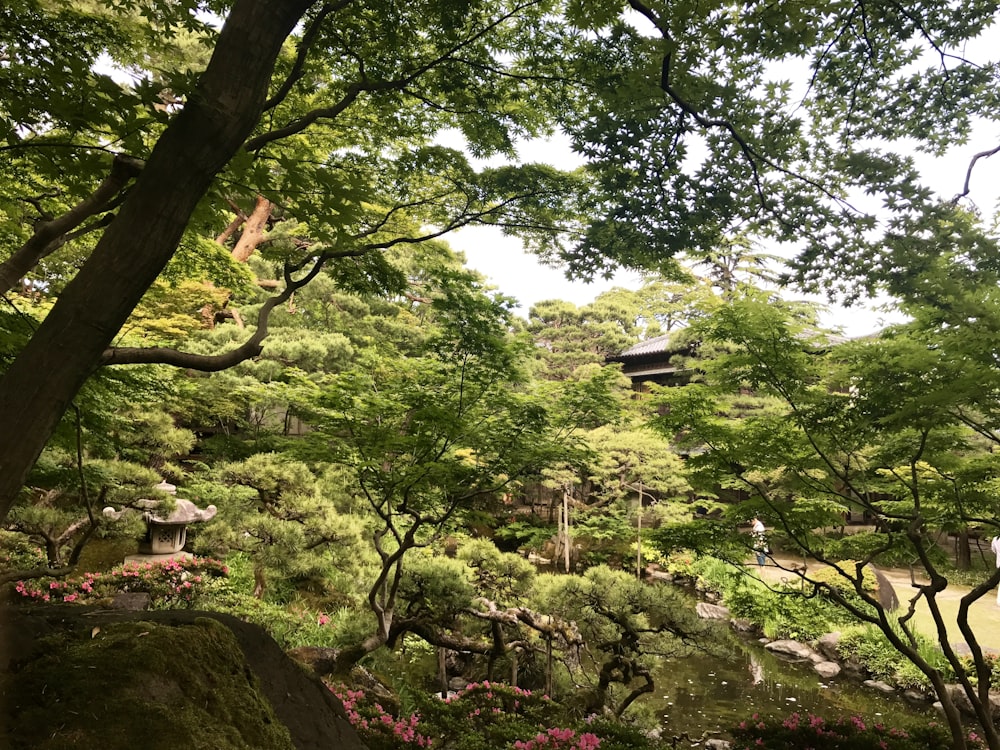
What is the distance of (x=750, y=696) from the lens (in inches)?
305

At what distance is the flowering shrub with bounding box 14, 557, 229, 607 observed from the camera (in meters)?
5.34

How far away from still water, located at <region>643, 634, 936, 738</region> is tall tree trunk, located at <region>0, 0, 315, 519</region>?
Result: 6.79 m

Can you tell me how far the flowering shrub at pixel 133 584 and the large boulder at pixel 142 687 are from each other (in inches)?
173

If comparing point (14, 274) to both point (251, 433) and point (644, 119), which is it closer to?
point (644, 119)

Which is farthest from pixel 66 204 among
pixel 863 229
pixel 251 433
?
pixel 251 433

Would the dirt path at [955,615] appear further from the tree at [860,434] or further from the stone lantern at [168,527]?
the stone lantern at [168,527]

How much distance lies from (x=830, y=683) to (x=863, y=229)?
8.06m

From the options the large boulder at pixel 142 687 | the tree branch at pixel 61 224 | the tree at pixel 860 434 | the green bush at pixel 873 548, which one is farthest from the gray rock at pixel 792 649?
the tree branch at pixel 61 224

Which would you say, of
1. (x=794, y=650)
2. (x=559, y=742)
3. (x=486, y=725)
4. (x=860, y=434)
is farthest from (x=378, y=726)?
(x=794, y=650)

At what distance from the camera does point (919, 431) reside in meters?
4.63

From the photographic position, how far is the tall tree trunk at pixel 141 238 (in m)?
1.44

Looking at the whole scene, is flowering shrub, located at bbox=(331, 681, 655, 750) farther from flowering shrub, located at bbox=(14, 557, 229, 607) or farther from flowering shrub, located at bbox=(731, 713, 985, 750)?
flowering shrub, located at bbox=(14, 557, 229, 607)

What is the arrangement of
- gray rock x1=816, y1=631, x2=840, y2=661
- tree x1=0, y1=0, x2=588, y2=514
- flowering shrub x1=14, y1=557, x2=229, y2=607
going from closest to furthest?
tree x1=0, y1=0, x2=588, y2=514
flowering shrub x1=14, y1=557, x2=229, y2=607
gray rock x1=816, y1=631, x2=840, y2=661

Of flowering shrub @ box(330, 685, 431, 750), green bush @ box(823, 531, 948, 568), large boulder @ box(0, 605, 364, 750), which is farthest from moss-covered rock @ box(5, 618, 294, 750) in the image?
green bush @ box(823, 531, 948, 568)
